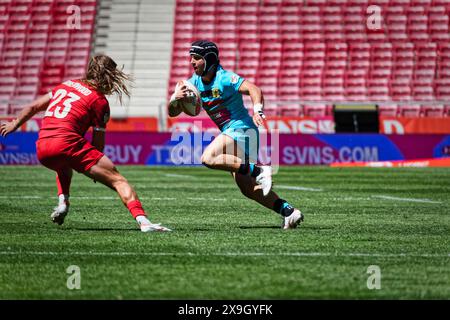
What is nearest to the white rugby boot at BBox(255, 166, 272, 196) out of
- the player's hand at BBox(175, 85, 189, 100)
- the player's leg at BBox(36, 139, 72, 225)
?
the player's hand at BBox(175, 85, 189, 100)

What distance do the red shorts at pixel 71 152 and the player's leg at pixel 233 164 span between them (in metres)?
1.38

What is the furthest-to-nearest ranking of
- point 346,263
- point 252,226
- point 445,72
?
point 445,72, point 252,226, point 346,263

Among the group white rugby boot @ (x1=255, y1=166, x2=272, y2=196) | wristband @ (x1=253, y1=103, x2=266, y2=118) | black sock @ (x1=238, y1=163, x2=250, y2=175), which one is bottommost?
white rugby boot @ (x1=255, y1=166, x2=272, y2=196)

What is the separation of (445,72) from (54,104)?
25.4 metres

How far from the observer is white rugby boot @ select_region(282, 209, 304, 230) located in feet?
35.2

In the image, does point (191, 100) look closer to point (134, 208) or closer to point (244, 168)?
point (244, 168)

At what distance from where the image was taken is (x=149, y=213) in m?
12.7

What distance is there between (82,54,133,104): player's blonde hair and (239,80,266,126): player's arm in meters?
1.36

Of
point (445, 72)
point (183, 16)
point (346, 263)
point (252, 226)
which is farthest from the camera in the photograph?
point (183, 16)

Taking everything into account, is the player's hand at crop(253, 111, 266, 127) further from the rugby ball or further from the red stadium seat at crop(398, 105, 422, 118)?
the red stadium seat at crop(398, 105, 422, 118)

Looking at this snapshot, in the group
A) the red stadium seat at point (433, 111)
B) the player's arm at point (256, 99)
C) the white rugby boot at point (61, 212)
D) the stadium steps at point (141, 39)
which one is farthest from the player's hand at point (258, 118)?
the stadium steps at point (141, 39)

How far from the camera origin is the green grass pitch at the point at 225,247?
681 centimetres
